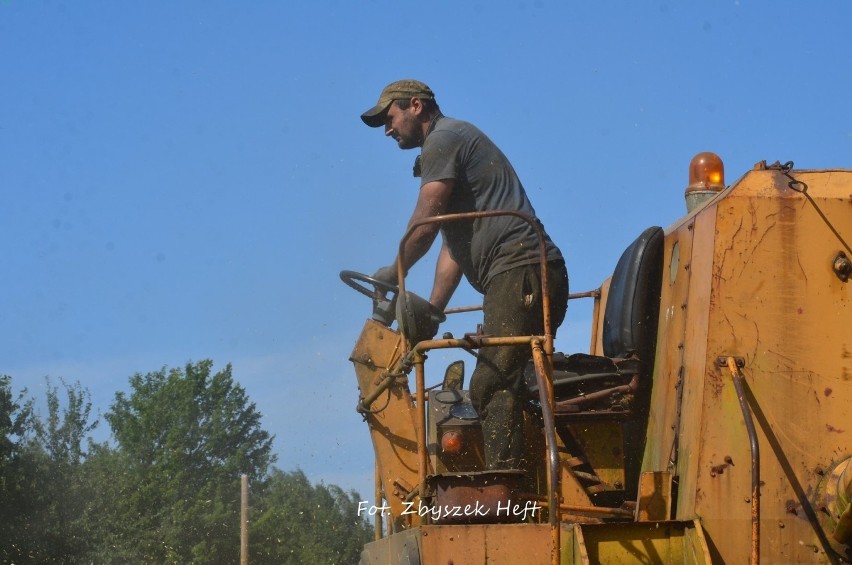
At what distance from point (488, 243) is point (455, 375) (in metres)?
1.80

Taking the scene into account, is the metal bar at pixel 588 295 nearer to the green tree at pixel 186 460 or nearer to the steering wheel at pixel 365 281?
the steering wheel at pixel 365 281

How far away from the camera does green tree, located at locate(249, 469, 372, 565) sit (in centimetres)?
5744

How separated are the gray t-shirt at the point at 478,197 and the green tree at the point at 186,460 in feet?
167

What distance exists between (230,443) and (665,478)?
5739 centimetres

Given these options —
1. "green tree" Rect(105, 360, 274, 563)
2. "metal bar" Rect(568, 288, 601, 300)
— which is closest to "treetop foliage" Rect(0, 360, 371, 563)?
"green tree" Rect(105, 360, 274, 563)

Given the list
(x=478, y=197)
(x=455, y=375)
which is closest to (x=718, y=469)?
(x=478, y=197)

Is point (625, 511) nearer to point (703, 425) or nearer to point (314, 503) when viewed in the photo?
point (703, 425)

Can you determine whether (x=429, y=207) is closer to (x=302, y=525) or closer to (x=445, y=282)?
(x=445, y=282)

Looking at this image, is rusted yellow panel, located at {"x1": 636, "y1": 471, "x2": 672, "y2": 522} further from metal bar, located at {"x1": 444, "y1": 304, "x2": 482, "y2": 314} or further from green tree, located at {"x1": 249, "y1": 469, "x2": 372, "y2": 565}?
green tree, located at {"x1": 249, "y1": 469, "x2": 372, "y2": 565}

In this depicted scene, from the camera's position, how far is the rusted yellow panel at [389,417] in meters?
6.54

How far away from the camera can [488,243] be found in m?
5.92

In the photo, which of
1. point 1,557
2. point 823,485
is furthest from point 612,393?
point 1,557

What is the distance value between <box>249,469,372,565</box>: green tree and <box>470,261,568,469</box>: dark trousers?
47.3 meters

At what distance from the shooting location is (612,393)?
228 inches
